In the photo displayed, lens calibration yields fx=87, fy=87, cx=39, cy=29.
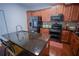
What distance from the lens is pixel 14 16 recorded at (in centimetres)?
147

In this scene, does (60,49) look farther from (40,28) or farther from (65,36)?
(40,28)

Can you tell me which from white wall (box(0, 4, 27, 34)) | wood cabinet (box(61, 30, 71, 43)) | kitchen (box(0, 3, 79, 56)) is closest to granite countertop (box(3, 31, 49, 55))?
kitchen (box(0, 3, 79, 56))

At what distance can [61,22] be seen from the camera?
4.85ft

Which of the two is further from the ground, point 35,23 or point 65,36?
point 35,23

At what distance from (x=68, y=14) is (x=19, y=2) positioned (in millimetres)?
843

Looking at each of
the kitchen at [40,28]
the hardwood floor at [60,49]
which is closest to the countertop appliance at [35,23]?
the kitchen at [40,28]

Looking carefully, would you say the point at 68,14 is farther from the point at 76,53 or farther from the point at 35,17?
the point at 76,53

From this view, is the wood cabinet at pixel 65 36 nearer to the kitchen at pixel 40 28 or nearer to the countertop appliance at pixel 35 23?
the kitchen at pixel 40 28

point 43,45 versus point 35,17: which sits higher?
point 35,17

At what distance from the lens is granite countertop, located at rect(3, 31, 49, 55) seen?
4.37 ft

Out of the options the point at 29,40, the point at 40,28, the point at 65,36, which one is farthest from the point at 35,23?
the point at 65,36

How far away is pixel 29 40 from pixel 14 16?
1.58 ft

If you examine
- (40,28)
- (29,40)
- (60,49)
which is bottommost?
(60,49)

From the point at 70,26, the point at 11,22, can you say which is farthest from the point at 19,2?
the point at 70,26
